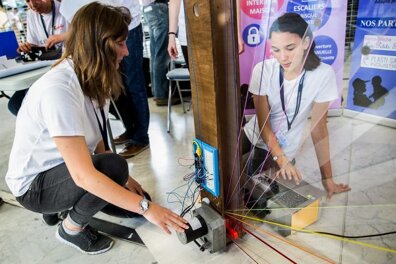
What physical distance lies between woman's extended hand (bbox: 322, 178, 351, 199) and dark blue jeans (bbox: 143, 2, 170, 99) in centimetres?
189

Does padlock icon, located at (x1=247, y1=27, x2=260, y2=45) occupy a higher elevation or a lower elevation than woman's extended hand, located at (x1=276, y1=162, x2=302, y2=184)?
higher

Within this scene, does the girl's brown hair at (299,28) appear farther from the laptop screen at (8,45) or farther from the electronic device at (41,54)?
the laptop screen at (8,45)

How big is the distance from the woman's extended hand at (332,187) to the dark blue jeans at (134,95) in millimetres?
1170

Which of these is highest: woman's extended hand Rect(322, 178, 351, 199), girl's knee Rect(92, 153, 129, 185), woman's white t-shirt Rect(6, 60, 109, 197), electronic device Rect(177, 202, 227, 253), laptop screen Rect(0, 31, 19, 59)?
laptop screen Rect(0, 31, 19, 59)

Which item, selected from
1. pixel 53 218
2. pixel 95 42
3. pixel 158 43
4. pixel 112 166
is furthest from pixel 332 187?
pixel 158 43

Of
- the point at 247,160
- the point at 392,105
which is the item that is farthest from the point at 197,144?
the point at 392,105

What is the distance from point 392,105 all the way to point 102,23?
33.8 inches

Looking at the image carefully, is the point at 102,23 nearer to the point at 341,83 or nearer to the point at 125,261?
the point at 341,83

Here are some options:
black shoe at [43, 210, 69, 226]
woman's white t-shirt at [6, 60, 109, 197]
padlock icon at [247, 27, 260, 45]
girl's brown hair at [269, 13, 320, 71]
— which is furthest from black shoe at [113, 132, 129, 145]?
girl's brown hair at [269, 13, 320, 71]

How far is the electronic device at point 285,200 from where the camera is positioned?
1.06 meters

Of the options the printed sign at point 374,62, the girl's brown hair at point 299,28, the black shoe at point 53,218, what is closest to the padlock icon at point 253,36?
the girl's brown hair at point 299,28

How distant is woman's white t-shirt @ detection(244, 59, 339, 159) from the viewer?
883mm

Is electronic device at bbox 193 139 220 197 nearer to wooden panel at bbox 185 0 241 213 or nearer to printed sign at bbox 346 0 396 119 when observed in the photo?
wooden panel at bbox 185 0 241 213

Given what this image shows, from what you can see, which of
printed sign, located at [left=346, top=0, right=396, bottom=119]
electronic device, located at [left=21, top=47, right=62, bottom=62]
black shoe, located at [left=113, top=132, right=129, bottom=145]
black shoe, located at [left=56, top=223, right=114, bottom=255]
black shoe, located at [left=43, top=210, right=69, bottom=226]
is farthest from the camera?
black shoe, located at [left=113, top=132, right=129, bottom=145]
